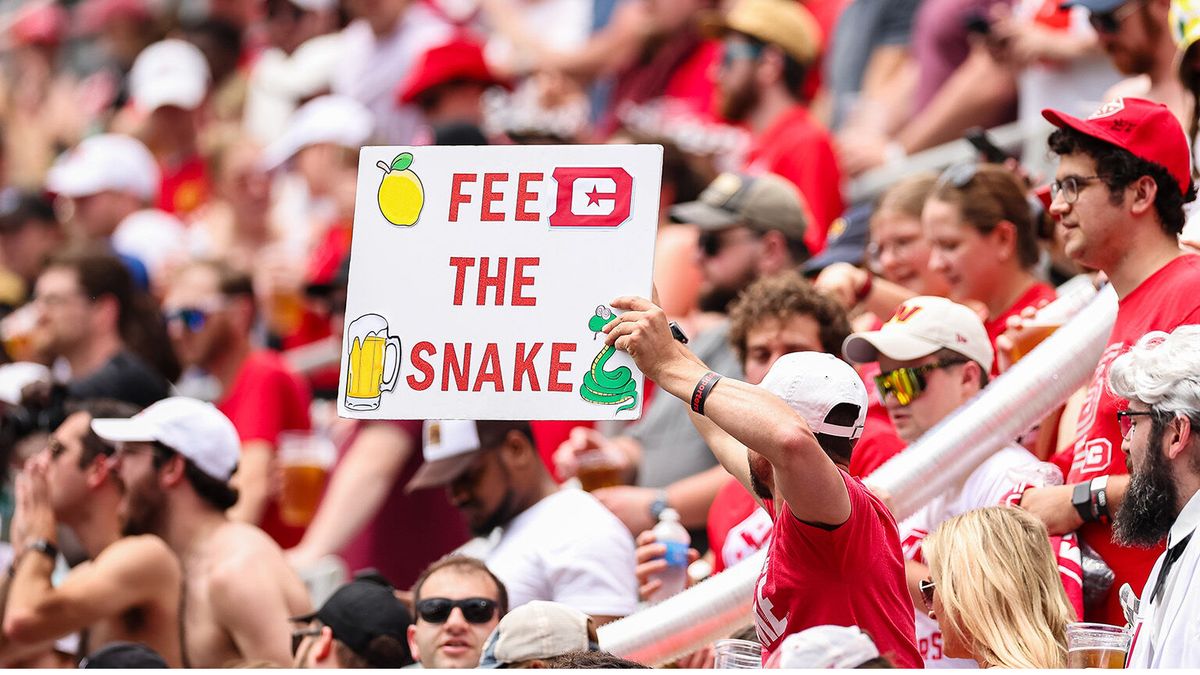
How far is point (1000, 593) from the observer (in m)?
4.53

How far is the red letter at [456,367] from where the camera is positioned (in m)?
4.78

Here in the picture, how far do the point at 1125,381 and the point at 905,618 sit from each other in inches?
27.1

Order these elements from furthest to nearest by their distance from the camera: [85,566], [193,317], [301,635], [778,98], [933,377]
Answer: [193,317]
[778,98]
[85,566]
[301,635]
[933,377]

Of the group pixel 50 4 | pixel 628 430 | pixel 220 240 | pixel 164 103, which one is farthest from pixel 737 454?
pixel 50 4

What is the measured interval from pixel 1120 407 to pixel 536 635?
1.51m

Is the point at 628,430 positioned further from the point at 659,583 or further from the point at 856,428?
the point at 856,428

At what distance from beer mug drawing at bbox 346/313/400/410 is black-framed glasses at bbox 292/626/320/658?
4.85 ft

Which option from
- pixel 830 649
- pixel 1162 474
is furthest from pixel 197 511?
pixel 830 649

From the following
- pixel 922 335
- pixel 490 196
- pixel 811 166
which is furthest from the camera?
pixel 811 166

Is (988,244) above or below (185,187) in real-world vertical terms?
below

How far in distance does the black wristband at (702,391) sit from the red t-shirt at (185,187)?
28.5ft

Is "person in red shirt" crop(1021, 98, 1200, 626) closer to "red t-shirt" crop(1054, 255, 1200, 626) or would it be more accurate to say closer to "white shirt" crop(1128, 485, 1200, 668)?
"red t-shirt" crop(1054, 255, 1200, 626)

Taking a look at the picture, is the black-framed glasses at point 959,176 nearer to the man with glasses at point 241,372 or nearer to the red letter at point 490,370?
the red letter at point 490,370

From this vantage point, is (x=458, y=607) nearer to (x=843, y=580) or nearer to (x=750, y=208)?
(x=843, y=580)
